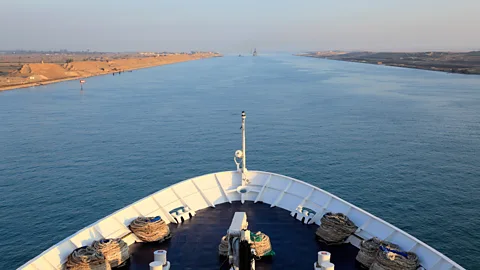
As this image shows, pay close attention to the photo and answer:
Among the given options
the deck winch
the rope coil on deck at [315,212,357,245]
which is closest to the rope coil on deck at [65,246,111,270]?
the deck winch

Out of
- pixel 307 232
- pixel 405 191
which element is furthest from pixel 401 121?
pixel 307 232

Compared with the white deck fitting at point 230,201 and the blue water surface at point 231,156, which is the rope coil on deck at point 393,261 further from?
the blue water surface at point 231,156

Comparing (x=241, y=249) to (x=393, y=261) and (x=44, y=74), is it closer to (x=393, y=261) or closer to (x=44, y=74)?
(x=393, y=261)

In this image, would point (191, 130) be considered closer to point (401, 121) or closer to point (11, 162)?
point (11, 162)

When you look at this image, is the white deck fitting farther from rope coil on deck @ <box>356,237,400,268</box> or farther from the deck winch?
the deck winch

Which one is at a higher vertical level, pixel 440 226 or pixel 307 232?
pixel 307 232
